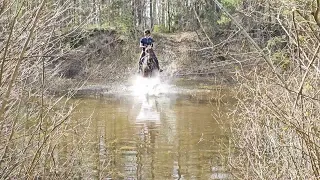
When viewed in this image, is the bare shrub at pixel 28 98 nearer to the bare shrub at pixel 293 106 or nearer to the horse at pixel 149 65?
the bare shrub at pixel 293 106

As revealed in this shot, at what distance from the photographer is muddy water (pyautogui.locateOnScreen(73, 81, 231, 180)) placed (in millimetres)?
9227

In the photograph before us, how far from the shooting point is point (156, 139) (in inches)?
466

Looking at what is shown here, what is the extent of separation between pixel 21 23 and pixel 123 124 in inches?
365

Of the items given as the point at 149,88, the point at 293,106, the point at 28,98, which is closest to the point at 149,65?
the point at 149,88

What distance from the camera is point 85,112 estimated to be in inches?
642

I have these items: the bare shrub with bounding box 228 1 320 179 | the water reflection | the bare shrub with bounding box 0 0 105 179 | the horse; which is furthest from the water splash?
the bare shrub with bounding box 228 1 320 179

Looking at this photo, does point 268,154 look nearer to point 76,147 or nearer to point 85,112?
point 76,147

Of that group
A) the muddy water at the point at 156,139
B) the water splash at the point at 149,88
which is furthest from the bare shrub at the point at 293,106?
the water splash at the point at 149,88

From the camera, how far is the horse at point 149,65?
19.6m

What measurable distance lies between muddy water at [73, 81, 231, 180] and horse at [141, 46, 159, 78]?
5.39 ft

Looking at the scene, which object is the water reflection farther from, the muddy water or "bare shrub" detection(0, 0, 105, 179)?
"bare shrub" detection(0, 0, 105, 179)

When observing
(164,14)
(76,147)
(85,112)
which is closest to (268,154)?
(76,147)

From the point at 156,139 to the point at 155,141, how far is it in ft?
0.65

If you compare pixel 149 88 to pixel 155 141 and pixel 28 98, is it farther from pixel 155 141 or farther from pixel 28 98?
pixel 28 98
